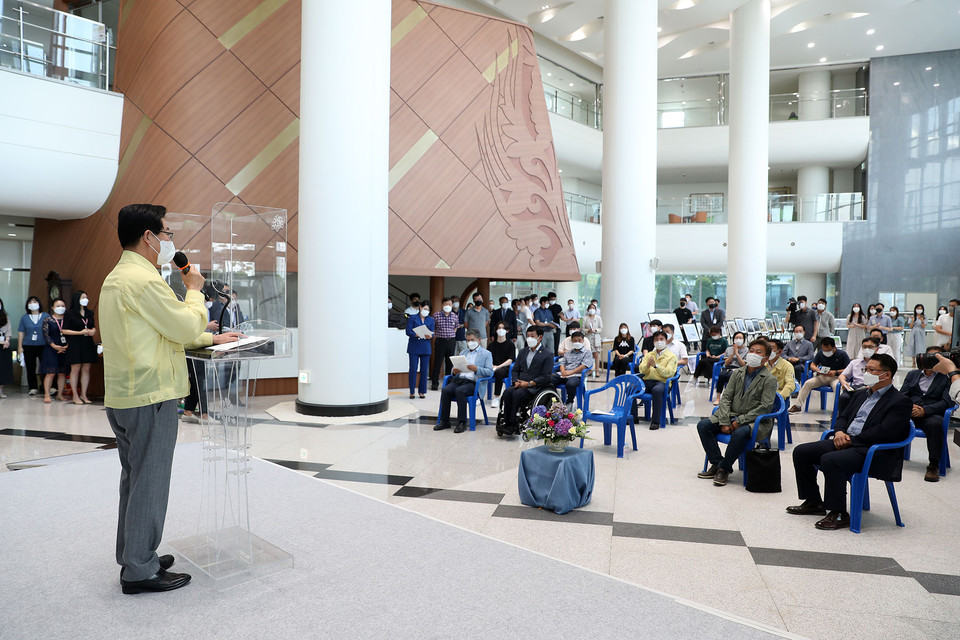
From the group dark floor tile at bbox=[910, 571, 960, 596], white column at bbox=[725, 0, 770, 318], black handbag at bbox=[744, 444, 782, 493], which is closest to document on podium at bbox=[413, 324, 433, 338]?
black handbag at bbox=[744, 444, 782, 493]

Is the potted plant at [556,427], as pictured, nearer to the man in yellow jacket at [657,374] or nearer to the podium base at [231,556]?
the podium base at [231,556]

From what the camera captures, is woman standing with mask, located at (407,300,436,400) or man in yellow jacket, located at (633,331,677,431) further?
woman standing with mask, located at (407,300,436,400)

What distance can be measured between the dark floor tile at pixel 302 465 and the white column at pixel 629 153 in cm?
1082

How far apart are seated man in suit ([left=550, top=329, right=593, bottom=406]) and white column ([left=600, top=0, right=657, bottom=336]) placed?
292 inches

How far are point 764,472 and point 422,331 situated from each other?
6.20 metres

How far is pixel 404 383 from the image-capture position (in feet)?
38.7

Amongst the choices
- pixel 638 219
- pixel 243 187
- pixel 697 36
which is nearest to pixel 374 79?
pixel 243 187

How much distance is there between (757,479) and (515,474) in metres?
2.05

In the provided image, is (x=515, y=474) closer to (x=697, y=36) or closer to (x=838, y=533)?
(x=838, y=533)

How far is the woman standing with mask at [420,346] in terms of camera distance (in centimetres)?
1062

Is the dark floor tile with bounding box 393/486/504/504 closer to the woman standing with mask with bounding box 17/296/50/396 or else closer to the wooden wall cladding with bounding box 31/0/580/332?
the wooden wall cladding with bounding box 31/0/580/332

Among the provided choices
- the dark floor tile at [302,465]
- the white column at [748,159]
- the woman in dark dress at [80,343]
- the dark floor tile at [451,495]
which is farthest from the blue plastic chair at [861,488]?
the white column at [748,159]

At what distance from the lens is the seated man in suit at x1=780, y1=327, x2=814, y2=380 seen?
32.7 ft

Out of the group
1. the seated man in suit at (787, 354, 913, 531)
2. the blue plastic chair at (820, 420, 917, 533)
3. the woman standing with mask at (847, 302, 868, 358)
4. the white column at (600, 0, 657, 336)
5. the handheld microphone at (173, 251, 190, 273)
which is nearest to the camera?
the handheld microphone at (173, 251, 190, 273)
